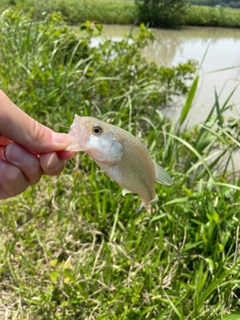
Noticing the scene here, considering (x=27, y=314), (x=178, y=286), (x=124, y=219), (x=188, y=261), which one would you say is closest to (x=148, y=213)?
(x=124, y=219)

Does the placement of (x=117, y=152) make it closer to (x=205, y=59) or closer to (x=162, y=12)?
(x=205, y=59)

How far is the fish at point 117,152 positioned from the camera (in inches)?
26.7

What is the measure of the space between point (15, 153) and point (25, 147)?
3 centimetres

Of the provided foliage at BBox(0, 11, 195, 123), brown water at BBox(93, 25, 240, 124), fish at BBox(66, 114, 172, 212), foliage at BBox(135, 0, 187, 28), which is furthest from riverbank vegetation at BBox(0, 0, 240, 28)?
fish at BBox(66, 114, 172, 212)

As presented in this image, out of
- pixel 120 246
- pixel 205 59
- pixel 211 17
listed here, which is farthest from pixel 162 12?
pixel 120 246

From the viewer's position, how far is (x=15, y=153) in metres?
0.85

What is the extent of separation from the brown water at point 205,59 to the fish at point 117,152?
3.19 ft

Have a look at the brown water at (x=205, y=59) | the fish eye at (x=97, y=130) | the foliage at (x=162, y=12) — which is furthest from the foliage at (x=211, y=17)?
the fish eye at (x=97, y=130)

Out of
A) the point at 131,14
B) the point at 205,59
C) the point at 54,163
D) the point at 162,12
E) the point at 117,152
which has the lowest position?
the point at 131,14

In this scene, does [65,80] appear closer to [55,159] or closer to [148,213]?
[148,213]

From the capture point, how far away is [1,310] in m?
1.26

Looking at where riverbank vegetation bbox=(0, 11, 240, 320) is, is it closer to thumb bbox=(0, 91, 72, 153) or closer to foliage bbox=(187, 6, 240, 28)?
thumb bbox=(0, 91, 72, 153)

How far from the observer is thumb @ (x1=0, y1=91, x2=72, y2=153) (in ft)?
2.74

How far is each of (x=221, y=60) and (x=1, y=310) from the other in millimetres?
4945
